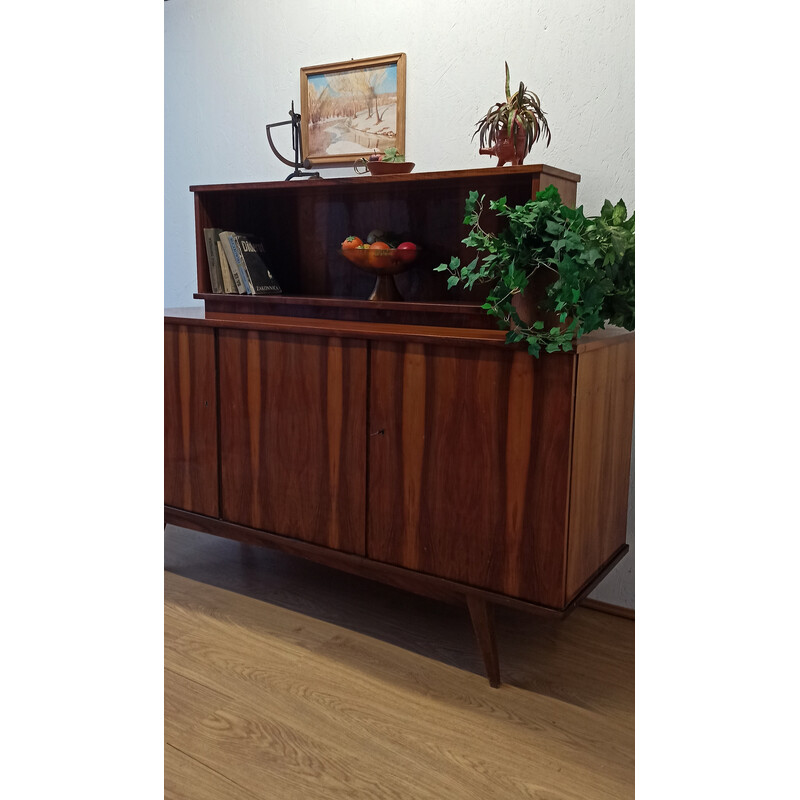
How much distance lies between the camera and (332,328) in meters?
2.05

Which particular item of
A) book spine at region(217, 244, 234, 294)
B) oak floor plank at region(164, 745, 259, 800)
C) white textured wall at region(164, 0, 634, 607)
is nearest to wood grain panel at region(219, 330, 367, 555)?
book spine at region(217, 244, 234, 294)

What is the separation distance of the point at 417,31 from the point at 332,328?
112 cm

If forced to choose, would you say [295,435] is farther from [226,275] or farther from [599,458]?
[599,458]

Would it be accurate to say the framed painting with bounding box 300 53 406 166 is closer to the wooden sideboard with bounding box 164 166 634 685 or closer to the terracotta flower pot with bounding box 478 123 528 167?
the wooden sideboard with bounding box 164 166 634 685

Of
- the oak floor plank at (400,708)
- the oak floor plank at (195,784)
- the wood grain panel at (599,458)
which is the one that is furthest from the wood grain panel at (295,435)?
the oak floor plank at (195,784)

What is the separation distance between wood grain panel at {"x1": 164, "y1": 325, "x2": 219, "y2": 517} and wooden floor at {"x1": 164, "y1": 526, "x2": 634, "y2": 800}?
32cm

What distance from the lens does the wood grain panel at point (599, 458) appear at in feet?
5.79

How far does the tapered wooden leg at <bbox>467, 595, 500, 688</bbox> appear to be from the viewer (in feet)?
6.25

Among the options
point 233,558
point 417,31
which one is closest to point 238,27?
point 417,31

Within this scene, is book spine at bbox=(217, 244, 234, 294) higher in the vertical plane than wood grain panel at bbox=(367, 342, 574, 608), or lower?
higher
